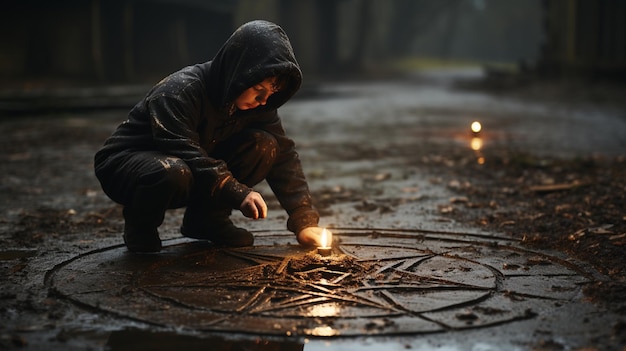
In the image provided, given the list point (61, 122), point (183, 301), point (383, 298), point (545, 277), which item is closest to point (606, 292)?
point (545, 277)

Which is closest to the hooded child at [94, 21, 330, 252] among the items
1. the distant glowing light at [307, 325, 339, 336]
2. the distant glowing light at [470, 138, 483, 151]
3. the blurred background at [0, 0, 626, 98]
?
the distant glowing light at [307, 325, 339, 336]

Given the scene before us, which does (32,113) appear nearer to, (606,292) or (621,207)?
(621,207)

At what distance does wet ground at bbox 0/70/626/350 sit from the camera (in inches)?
114

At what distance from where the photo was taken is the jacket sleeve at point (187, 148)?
3910 millimetres

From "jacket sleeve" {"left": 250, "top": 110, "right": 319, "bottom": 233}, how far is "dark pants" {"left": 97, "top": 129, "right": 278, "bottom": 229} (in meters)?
0.10

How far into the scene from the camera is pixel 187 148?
3.94 m

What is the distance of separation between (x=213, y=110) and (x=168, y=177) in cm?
47

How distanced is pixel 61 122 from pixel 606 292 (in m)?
11.1

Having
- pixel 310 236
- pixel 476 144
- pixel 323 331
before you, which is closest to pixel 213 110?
pixel 310 236

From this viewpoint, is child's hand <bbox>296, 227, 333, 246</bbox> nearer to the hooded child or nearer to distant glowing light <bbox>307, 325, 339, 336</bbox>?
the hooded child

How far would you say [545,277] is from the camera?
3.66 m

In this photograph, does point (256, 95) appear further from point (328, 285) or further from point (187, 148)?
point (328, 285)

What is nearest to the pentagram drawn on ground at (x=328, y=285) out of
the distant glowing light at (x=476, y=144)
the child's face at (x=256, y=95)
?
the child's face at (x=256, y=95)

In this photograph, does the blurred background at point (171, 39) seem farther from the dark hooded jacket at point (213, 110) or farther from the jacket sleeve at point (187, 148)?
the jacket sleeve at point (187, 148)
